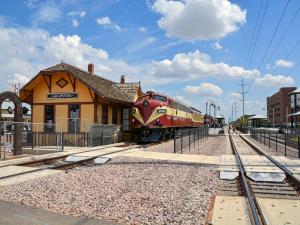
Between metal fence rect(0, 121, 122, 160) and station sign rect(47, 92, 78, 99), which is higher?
station sign rect(47, 92, 78, 99)

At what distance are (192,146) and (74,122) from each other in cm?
826

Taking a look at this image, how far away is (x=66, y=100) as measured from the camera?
1054 inches

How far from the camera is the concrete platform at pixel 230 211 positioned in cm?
664

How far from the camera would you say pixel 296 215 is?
712cm

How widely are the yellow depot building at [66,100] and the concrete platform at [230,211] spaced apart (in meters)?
17.0

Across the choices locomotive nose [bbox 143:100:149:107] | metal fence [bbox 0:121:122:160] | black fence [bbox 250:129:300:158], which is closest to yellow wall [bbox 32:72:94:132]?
metal fence [bbox 0:121:122:160]

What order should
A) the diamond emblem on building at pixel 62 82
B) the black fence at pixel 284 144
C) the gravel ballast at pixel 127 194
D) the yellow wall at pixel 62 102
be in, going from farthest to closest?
the diamond emblem on building at pixel 62 82, the yellow wall at pixel 62 102, the black fence at pixel 284 144, the gravel ballast at pixel 127 194

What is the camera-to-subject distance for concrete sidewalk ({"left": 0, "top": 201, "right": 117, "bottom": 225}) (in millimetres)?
6520

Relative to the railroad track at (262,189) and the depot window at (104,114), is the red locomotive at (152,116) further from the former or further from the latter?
the railroad track at (262,189)

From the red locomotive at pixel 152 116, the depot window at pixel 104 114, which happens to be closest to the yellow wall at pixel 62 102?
the depot window at pixel 104 114

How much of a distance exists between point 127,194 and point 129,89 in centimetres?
2446

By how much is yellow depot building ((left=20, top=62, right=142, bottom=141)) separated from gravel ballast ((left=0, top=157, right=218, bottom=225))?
12565 mm

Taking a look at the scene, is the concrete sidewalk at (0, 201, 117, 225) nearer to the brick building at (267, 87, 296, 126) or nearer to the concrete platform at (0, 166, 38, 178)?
the concrete platform at (0, 166, 38, 178)

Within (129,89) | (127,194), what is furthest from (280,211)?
(129,89)
